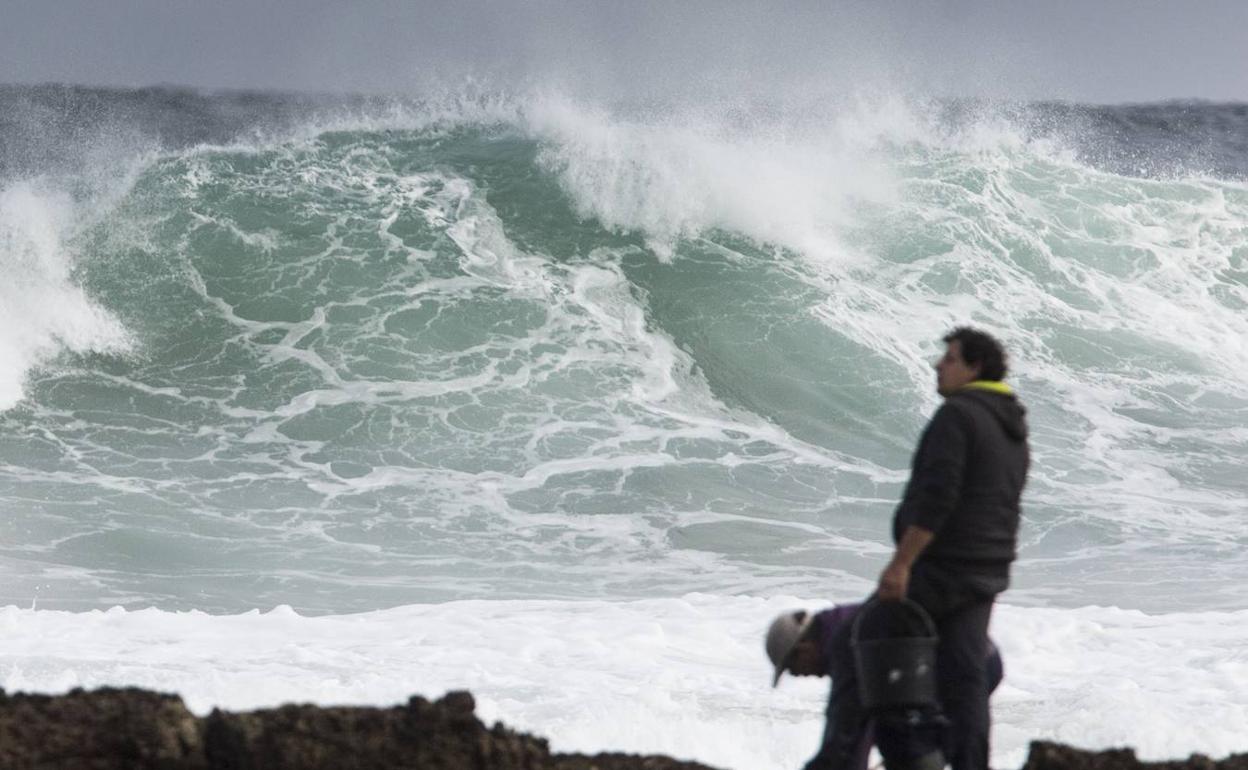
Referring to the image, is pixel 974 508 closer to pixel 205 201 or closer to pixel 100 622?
pixel 100 622

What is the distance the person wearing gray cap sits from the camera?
332 centimetres

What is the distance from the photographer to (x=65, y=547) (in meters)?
10.7

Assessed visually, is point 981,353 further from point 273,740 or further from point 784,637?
point 273,740

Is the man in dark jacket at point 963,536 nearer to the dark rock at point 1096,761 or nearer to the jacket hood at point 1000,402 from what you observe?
the jacket hood at point 1000,402

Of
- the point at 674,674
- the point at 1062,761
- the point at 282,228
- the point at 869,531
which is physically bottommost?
the point at 1062,761

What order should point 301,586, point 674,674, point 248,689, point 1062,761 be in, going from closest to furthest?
point 1062,761 → point 248,689 → point 674,674 → point 301,586

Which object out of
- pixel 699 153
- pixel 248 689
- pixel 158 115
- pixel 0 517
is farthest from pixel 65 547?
pixel 158 115

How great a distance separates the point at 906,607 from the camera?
3320mm

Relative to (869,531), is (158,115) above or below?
above

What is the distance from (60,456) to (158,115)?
2937cm

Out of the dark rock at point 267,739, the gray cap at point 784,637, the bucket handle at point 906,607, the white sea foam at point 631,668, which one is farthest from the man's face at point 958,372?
the white sea foam at point 631,668

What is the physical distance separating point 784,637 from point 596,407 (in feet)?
37.1

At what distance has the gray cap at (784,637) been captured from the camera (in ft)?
11.5

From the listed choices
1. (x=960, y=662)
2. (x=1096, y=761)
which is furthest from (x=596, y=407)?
(x=1096, y=761)
